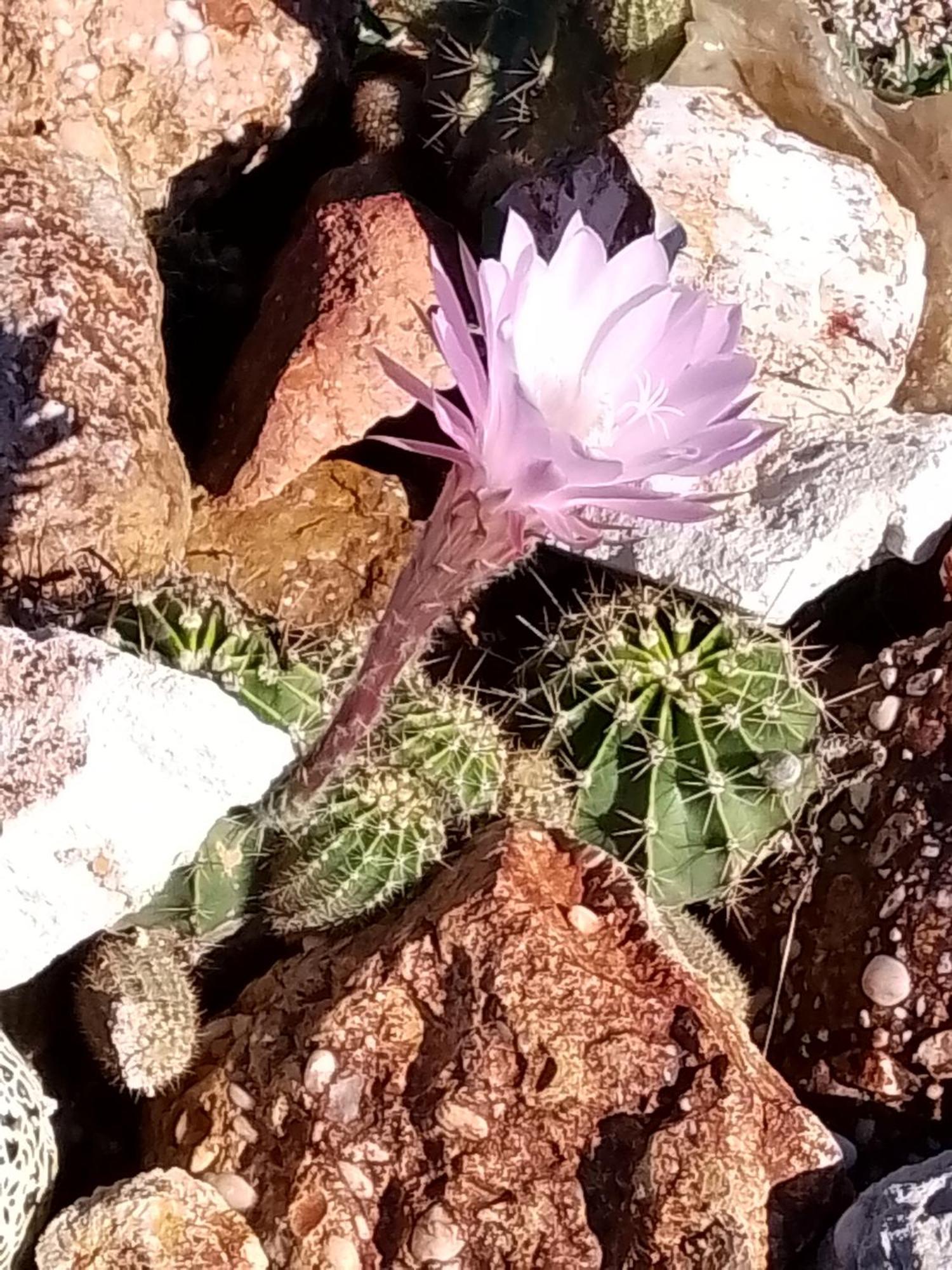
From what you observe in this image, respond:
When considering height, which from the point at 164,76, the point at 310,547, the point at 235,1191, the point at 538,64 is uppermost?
the point at 164,76

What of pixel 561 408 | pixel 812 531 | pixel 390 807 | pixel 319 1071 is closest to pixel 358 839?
pixel 390 807

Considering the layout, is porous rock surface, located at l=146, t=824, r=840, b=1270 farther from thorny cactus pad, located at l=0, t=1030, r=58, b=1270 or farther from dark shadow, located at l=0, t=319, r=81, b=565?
dark shadow, located at l=0, t=319, r=81, b=565

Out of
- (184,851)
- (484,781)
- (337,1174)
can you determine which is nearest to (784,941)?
(484,781)

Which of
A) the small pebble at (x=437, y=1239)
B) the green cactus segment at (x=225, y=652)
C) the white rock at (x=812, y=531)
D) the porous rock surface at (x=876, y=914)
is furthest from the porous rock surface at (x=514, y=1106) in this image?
the white rock at (x=812, y=531)

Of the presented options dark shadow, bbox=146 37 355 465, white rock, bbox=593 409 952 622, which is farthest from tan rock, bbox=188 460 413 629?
white rock, bbox=593 409 952 622

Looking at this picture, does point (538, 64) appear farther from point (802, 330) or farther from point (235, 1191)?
point (235, 1191)

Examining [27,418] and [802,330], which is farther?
[802,330]
